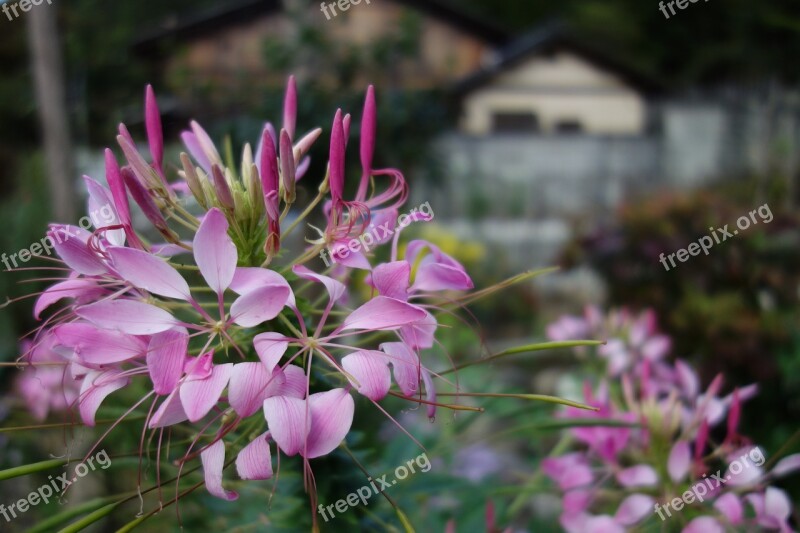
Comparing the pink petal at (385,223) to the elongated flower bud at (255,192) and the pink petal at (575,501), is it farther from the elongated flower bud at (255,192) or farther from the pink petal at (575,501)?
the pink petal at (575,501)

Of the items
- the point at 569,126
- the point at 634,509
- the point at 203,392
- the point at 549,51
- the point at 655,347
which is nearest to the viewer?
the point at 203,392

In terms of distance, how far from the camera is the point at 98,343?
44 centimetres

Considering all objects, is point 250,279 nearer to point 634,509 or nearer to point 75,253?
point 75,253

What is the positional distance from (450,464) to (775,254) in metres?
1.92

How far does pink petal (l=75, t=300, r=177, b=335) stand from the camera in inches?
16.6

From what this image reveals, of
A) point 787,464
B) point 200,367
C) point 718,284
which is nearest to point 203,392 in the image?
point 200,367

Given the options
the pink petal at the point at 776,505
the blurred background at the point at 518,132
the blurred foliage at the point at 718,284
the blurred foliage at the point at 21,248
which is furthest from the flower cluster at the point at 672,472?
the blurred foliage at the point at 21,248

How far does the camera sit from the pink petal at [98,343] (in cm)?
43

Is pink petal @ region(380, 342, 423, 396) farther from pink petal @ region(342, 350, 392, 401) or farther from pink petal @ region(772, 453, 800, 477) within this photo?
pink petal @ region(772, 453, 800, 477)

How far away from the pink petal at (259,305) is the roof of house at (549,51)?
7731 millimetres

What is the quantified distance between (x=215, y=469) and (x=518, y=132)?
655 centimetres

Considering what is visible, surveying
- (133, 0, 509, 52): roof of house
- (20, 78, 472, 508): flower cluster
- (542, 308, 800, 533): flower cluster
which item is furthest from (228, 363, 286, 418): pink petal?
(133, 0, 509, 52): roof of house

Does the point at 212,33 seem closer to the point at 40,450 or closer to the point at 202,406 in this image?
the point at 40,450

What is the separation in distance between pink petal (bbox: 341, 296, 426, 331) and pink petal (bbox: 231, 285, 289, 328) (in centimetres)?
5
